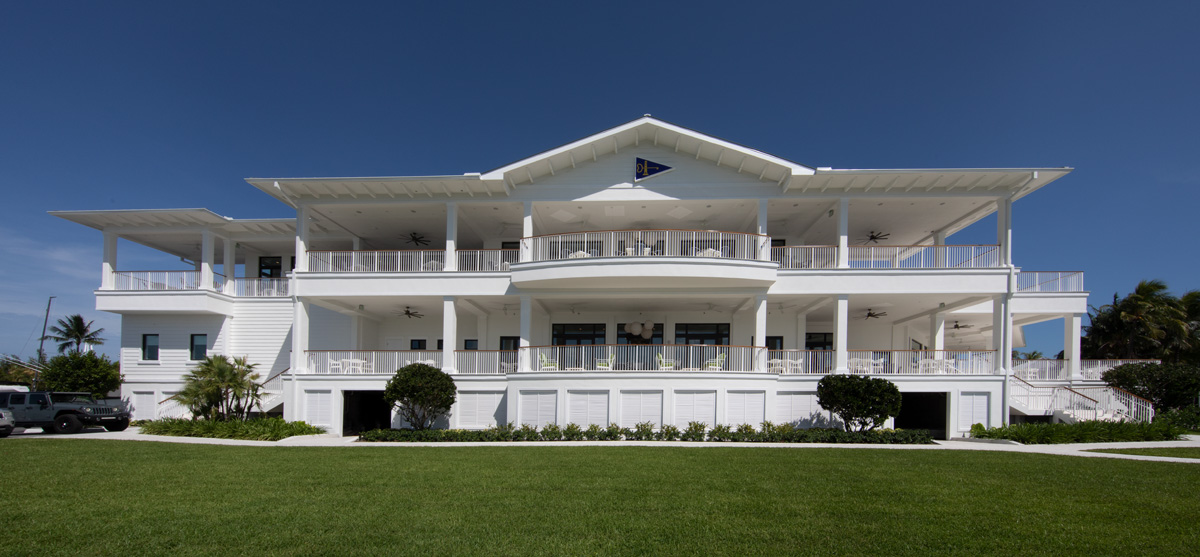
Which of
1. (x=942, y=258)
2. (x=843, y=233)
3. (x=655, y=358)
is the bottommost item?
(x=655, y=358)

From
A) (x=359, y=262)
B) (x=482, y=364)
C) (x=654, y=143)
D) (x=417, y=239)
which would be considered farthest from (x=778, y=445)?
(x=417, y=239)

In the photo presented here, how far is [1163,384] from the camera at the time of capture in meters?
20.8

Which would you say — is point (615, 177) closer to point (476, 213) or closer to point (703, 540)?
point (476, 213)

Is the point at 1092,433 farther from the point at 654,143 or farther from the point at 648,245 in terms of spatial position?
the point at 654,143

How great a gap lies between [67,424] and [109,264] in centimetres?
747

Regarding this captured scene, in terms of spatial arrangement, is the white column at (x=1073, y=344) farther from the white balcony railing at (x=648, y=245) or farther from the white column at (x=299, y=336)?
the white column at (x=299, y=336)

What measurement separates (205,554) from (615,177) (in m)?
17.1

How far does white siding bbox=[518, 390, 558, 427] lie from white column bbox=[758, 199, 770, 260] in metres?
7.81

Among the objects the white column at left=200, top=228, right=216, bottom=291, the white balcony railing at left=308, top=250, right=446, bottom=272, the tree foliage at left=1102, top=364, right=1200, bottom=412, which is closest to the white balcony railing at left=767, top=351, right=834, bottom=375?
the tree foliage at left=1102, top=364, right=1200, bottom=412

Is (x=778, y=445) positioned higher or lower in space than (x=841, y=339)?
lower

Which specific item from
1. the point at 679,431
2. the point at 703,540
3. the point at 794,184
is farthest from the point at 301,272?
the point at 703,540

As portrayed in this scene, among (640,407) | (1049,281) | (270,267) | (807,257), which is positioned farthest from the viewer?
(270,267)

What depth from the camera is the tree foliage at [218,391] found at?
823 inches

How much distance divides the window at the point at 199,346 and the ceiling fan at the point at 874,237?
26.9m
